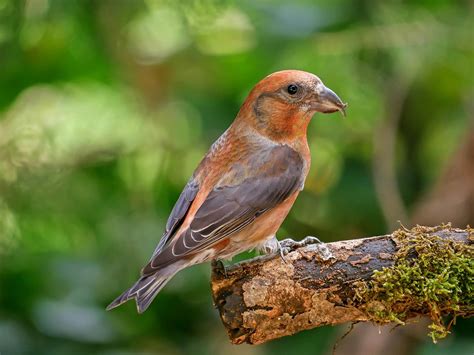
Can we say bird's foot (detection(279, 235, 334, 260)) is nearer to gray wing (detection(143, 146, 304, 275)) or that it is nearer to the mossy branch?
the mossy branch

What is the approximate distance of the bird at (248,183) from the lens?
419cm

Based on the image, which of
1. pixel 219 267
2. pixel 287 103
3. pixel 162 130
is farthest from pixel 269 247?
pixel 162 130

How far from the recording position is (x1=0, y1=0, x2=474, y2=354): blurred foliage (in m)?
6.23

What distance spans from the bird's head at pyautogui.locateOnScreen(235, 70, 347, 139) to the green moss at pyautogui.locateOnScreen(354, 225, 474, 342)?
4.04 ft

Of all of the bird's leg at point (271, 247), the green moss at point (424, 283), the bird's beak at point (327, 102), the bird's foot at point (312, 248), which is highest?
the bird's beak at point (327, 102)

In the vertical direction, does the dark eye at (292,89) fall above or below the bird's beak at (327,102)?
above

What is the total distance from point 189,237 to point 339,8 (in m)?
3.27

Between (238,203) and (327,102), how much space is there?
2.54ft

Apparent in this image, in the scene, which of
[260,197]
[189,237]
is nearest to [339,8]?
[260,197]

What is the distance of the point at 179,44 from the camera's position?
7.14 m

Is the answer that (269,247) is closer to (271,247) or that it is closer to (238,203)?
(271,247)

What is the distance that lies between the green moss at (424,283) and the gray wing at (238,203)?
0.92m

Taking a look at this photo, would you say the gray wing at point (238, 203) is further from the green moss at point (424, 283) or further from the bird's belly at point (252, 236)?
the green moss at point (424, 283)

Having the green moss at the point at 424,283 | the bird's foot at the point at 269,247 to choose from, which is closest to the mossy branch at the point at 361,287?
the green moss at the point at 424,283
